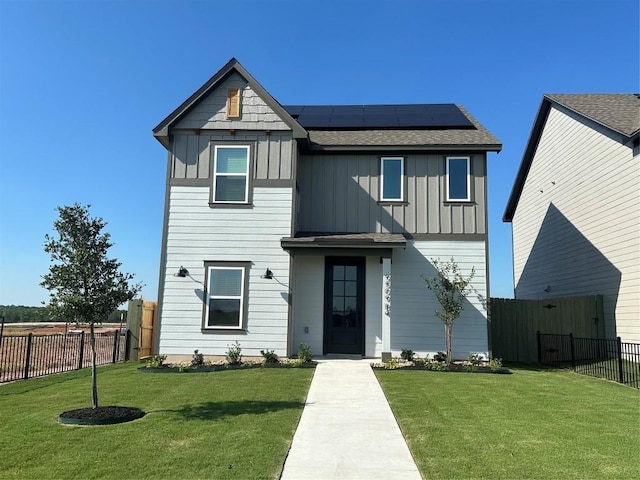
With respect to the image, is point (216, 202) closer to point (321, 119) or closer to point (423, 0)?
point (321, 119)

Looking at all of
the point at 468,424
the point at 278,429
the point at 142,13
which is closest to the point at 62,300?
the point at 278,429

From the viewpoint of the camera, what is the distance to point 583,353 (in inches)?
523

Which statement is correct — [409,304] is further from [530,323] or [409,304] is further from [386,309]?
[530,323]

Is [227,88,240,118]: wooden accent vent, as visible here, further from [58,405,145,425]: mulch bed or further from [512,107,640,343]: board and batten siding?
[512,107,640,343]: board and batten siding

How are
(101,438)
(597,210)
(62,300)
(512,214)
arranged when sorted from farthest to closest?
(512,214), (597,210), (62,300), (101,438)

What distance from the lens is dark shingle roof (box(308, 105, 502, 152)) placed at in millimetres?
12688

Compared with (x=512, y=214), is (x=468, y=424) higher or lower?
lower

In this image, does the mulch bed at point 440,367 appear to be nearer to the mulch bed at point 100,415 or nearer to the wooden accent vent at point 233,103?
the mulch bed at point 100,415

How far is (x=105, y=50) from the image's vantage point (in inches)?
487

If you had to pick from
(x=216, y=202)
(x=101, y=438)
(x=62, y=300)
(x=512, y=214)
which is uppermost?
(x=512, y=214)

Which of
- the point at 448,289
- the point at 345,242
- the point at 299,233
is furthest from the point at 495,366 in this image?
the point at 299,233

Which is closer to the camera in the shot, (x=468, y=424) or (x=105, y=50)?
(x=468, y=424)

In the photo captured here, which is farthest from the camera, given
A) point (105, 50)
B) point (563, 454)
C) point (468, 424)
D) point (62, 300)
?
point (105, 50)

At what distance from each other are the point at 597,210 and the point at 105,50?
48.4 ft
